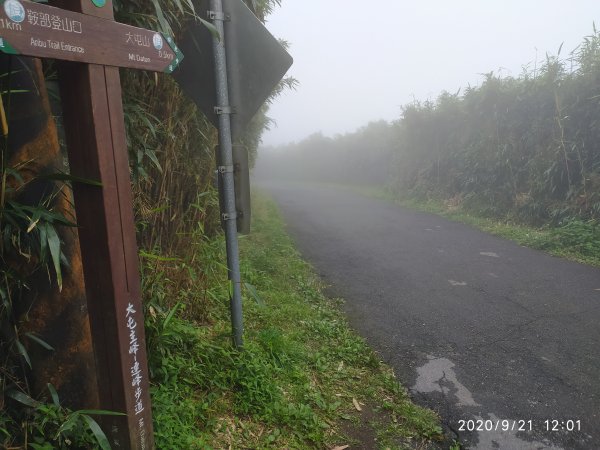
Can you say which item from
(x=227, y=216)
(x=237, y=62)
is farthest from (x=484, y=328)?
(x=237, y=62)

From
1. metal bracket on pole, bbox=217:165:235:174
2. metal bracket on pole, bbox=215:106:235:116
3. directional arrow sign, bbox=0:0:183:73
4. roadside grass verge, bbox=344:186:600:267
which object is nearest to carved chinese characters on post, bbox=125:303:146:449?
directional arrow sign, bbox=0:0:183:73

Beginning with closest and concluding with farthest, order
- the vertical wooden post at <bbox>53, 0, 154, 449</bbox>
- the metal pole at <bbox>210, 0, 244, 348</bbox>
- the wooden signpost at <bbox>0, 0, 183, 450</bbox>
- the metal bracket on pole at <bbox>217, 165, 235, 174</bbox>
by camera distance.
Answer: the wooden signpost at <bbox>0, 0, 183, 450</bbox>
the vertical wooden post at <bbox>53, 0, 154, 449</bbox>
the metal pole at <bbox>210, 0, 244, 348</bbox>
the metal bracket on pole at <bbox>217, 165, 235, 174</bbox>

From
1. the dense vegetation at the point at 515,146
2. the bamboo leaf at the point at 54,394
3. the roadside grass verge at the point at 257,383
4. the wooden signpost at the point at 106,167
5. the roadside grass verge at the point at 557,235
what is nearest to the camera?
the wooden signpost at the point at 106,167

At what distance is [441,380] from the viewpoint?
325cm

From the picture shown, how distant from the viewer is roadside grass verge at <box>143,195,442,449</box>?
2496 mm

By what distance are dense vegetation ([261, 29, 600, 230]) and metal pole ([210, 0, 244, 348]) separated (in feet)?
25.6

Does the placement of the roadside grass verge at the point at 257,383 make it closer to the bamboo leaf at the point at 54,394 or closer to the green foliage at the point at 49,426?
the green foliage at the point at 49,426

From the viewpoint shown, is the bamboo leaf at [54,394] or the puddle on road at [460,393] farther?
the puddle on road at [460,393]

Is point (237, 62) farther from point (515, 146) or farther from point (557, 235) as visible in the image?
point (515, 146)

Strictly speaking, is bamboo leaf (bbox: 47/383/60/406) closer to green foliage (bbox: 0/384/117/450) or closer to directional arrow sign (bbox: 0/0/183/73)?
green foliage (bbox: 0/384/117/450)

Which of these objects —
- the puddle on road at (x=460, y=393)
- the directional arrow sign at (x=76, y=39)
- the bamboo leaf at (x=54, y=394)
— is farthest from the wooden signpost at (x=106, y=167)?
the puddle on road at (x=460, y=393)

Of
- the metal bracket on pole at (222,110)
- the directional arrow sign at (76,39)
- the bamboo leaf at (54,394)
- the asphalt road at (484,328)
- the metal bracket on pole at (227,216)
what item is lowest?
the asphalt road at (484,328)

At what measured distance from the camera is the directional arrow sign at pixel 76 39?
1366 mm

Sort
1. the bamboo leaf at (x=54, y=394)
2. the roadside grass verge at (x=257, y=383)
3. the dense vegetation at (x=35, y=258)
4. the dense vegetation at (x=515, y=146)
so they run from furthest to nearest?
the dense vegetation at (x=515, y=146)
the roadside grass verge at (x=257, y=383)
the bamboo leaf at (x=54, y=394)
the dense vegetation at (x=35, y=258)
